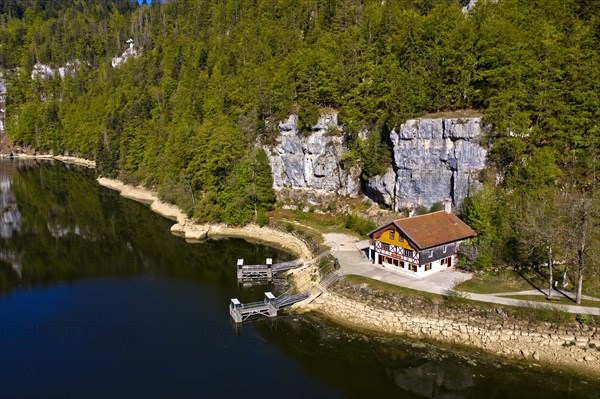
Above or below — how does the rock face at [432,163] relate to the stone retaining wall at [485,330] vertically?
above

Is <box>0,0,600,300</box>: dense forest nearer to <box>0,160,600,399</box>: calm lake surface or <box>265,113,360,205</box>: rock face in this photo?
<box>265,113,360,205</box>: rock face

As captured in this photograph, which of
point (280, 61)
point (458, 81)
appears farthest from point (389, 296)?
point (280, 61)

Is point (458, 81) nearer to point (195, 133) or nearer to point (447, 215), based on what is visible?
point (447, 215)

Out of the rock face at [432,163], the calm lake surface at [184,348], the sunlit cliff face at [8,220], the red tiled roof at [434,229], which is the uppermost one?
the rock face at [432,163]

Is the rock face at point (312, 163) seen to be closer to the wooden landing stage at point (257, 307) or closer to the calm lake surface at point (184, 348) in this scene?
the calm lake surface at point (184, 348)

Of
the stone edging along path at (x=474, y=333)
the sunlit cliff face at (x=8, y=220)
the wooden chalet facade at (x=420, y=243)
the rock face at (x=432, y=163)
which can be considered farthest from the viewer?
the sunlit cliff face at (x=8, y=220)

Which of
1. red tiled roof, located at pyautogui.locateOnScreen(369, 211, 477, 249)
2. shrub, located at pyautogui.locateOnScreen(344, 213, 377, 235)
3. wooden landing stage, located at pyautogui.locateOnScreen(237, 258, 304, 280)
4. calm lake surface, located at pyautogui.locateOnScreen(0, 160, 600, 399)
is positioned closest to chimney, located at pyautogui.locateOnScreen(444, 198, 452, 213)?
red tiled roof, located at pyautogui.locateOnScreen(369, 211, 477, 249)

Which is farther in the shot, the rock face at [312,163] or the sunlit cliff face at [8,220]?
the rock face at [312,163]

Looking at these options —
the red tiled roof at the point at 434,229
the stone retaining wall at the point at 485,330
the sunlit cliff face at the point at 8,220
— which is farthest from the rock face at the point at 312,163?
the sunlit cliff face at the point at 8,220
